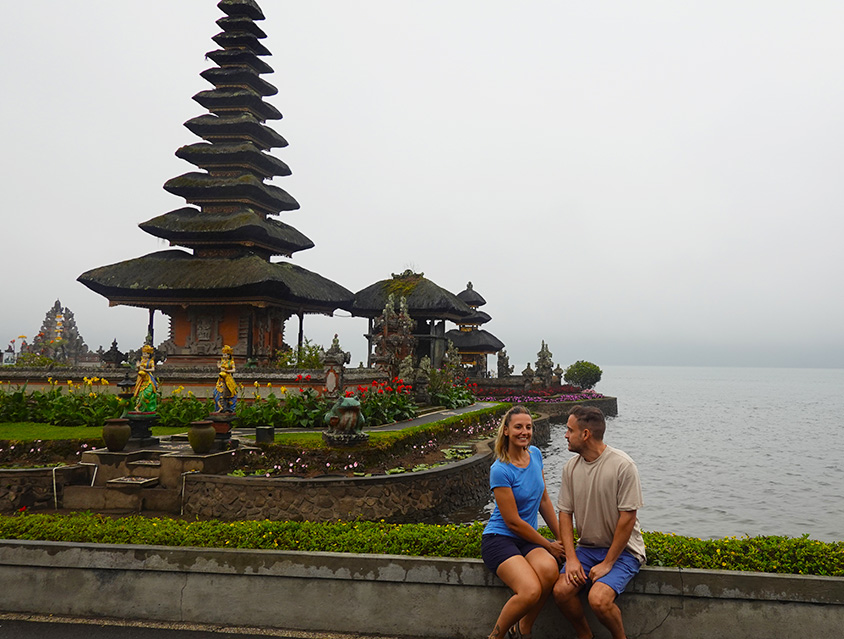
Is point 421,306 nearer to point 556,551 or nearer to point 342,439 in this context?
point 342,439

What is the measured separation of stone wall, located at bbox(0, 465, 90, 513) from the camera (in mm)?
10633

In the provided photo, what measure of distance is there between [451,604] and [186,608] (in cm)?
248

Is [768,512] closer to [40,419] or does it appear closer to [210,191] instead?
[40,419]

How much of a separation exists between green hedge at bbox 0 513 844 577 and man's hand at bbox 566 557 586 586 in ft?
3.23

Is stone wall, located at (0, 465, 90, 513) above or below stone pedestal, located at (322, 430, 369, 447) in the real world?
below

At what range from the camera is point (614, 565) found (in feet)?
15.3

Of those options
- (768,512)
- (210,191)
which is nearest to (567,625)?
(768,512)

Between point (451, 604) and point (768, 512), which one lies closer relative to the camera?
point (451, 604)

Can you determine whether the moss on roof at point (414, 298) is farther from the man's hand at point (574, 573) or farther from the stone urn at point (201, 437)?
the man's hand at point (574, 573)

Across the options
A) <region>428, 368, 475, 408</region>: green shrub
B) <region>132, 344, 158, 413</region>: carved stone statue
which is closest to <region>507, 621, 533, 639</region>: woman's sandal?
<region>132, 344, 158, 413</region>: carved stone statue

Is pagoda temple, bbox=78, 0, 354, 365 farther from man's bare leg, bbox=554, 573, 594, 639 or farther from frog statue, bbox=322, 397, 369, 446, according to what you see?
man's bare leg, bbox=554, 573, 594, 639

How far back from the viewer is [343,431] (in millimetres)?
12125

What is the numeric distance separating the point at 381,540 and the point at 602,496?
2.26m

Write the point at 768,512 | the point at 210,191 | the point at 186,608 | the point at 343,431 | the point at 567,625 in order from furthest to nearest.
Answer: the point at 210,191, the point at 768,512, the point at 343,431, the point at 186,608, the point at 567,625
